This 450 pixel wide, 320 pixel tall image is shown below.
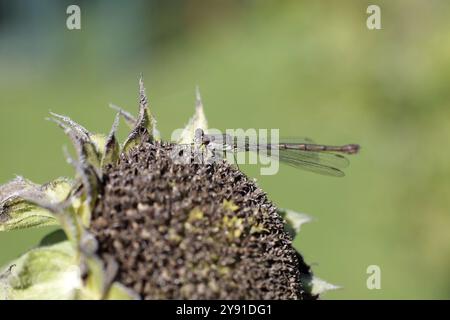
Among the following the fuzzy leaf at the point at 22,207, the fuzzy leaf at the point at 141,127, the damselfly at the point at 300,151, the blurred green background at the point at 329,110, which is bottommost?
the fuzzy leaf at the point at 22,207

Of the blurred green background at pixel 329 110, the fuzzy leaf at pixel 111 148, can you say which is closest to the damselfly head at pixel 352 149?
the fuzzy leaf at pixel 111 148

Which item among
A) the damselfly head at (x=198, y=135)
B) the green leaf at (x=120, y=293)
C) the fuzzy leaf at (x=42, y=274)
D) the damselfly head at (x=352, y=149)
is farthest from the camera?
the damselfly head at (x=352, y=149)

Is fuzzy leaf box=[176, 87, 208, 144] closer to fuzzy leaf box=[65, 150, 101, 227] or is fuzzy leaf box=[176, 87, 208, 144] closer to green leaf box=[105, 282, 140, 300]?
fuzzy leaf box=[65, 150, 101, 227]

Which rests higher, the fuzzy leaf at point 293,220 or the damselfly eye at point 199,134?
the damselfly eye at point 199,134

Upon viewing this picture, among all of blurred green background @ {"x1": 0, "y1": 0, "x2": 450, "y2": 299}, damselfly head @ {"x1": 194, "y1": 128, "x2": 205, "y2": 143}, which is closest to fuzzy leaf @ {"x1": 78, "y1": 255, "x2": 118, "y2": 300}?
damselfly head @ {"x1": 194, "y1": 128, "x2": 205, "y2": 143}

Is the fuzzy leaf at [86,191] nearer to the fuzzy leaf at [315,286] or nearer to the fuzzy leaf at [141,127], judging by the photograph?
the fuzzy leaf at [141,127]
